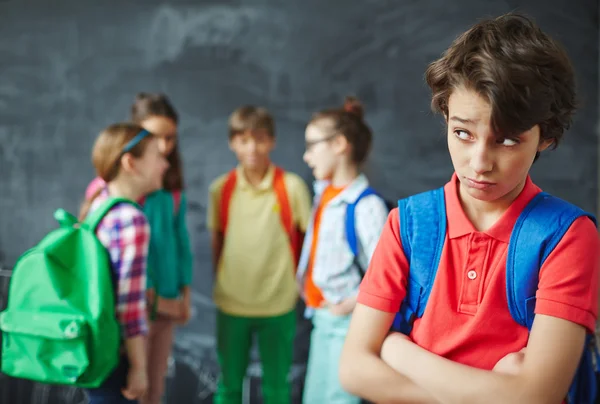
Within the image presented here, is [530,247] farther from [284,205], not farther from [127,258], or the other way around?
[284,205]

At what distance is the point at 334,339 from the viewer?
2.12 meters

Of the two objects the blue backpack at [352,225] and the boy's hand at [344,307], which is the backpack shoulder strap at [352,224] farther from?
the boy's hand at [344,307]

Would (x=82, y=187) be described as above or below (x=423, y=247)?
below

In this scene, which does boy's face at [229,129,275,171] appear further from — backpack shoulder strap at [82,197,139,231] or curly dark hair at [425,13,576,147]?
curly dark hair at [425,13,576,147]

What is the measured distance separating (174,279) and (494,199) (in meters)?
1.65

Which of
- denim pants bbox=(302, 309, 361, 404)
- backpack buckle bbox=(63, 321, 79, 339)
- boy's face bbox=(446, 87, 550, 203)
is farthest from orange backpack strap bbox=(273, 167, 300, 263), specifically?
boy's face bbox=(446, 87, 550, 203)

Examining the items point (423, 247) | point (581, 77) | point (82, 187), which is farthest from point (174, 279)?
point (581, 77)

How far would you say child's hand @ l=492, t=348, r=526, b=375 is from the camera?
900mm

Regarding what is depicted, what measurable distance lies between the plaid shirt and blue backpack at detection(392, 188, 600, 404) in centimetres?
88

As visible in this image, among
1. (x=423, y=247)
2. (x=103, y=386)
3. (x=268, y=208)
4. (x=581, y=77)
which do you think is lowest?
(x=103, y=386)

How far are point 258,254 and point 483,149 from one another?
1.68 metres

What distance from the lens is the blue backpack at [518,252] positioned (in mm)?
909

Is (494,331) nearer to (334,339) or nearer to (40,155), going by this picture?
(334,339)

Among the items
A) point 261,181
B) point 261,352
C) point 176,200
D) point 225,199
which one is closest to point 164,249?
point 176,200
